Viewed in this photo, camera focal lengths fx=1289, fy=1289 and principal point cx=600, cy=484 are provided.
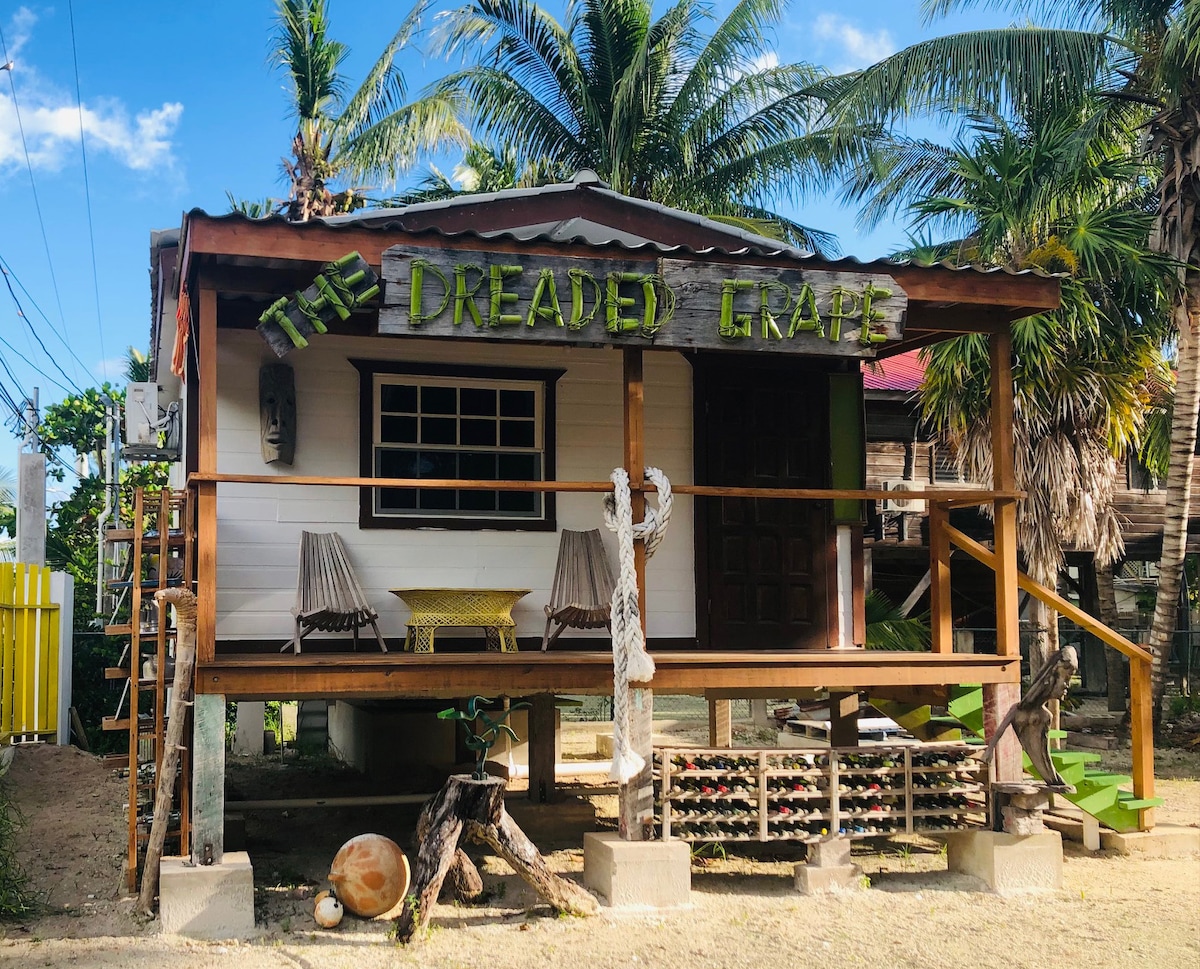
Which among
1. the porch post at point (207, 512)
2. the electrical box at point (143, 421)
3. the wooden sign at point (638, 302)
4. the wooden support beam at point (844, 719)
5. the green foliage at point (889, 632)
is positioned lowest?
the wooden support beam at point (844, 719)

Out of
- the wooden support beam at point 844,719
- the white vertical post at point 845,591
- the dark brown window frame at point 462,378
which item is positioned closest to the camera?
the dark brown window frame at point 462,378

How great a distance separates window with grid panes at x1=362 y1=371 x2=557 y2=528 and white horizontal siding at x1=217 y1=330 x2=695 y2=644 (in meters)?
0.12

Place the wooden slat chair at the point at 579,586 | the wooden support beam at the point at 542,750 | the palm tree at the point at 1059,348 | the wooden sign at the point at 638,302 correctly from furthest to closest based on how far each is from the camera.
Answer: the palm tree at the point at 1059,348, the wooden support beam at the point at 542,750, the wooden slat chair at the point at 579,586, the wooden sign at the point at 638,302

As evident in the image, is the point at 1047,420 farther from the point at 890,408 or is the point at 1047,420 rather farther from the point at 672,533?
the point at 672,533

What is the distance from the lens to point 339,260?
745 cm

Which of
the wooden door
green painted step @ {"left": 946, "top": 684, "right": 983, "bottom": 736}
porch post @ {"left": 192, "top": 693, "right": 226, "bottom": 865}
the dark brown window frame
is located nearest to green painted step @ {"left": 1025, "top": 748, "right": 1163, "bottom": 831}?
green painted step @ {"left": 946, "top": 684, "right": 983, "bottom": 736}

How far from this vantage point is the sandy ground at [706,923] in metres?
6.58

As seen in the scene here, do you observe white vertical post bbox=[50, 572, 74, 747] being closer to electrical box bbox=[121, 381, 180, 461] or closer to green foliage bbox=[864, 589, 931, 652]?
Answer: electrical box bbox=[121, 381, 180, 461]

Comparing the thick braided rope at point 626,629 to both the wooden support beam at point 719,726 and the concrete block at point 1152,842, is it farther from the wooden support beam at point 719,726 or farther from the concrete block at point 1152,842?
the wooden support beam at point 719,726

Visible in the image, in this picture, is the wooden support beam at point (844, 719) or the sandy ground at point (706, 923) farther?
the wooden support beam at point (844, 719)

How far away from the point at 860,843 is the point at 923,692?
159 centimetres

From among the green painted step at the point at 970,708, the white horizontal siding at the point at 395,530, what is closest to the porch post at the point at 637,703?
the white horizontal siding at the point at 395,530

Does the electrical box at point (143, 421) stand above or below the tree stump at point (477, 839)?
above

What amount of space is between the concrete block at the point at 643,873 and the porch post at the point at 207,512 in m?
2.59
